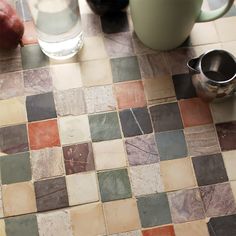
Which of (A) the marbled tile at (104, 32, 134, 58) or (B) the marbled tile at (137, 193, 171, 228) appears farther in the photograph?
(A) the marbled tile at (104, 32, 134, 58)

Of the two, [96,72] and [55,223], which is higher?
[96,72]

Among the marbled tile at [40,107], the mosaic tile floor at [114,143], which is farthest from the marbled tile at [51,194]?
the marbled tile at [40,107]

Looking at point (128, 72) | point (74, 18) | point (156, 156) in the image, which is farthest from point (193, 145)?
point (74, 18)

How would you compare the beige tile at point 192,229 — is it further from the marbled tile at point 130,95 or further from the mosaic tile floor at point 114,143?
the marbled tile at point 130,95

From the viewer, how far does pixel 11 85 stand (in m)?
0.64

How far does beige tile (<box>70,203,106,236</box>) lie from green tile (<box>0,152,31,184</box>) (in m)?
0.09

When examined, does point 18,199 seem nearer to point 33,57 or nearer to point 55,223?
point 55,223

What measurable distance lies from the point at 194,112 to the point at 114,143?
0.14 m

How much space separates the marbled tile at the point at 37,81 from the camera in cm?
64

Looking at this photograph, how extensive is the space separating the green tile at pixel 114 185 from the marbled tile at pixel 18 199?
0.10 metres

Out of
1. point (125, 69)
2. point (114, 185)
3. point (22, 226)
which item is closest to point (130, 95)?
point (125, 69)

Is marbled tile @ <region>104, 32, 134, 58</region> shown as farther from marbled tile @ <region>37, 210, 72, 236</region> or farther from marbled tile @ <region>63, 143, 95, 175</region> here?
marbled tile @ <region>37, 210, 72, 236</region>

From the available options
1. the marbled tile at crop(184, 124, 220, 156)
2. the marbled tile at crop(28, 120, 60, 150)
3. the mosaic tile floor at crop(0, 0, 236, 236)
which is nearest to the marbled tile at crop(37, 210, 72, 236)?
the mosaic tile floor at crop(0, 0, 236, 236)

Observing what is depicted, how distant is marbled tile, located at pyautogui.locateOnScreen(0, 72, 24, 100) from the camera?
0.64 metres
